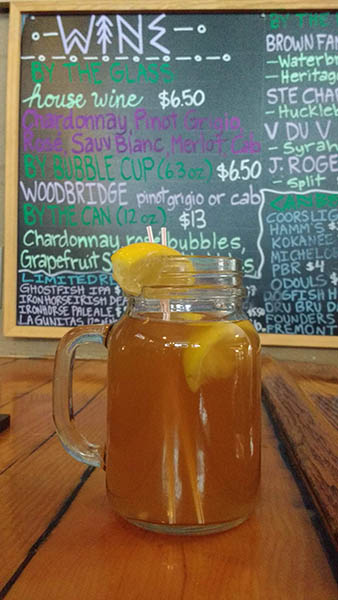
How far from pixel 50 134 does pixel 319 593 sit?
6.21 feet

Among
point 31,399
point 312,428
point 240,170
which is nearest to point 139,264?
point 312,428

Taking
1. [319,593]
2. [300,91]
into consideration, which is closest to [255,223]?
[300,91]

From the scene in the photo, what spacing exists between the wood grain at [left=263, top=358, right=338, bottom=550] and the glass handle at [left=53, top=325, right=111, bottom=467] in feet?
0.71

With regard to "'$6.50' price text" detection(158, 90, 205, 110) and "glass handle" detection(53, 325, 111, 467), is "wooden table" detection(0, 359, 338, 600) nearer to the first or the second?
"glass handle" detection(53, 325, 111, 467)

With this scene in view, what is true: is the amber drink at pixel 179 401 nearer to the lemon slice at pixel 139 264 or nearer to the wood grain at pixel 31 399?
the lemon slice at pixel 139 264

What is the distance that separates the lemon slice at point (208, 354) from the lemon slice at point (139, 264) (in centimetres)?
6

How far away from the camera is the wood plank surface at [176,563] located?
0.34 metres

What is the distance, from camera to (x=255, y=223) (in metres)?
1.86

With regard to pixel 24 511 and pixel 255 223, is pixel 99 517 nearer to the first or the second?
pixel 24 511

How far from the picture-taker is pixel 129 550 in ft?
1.28

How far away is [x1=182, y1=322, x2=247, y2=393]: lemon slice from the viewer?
0.43 metres

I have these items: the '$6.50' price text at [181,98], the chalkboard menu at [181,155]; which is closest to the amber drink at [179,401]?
the chalkboard menu at [181,155]

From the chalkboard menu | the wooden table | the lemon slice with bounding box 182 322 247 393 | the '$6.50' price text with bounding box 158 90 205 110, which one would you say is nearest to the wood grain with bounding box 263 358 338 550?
the wooden table

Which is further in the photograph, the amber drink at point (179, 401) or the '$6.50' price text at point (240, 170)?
the '$6.50' price text at point (240, 170)
